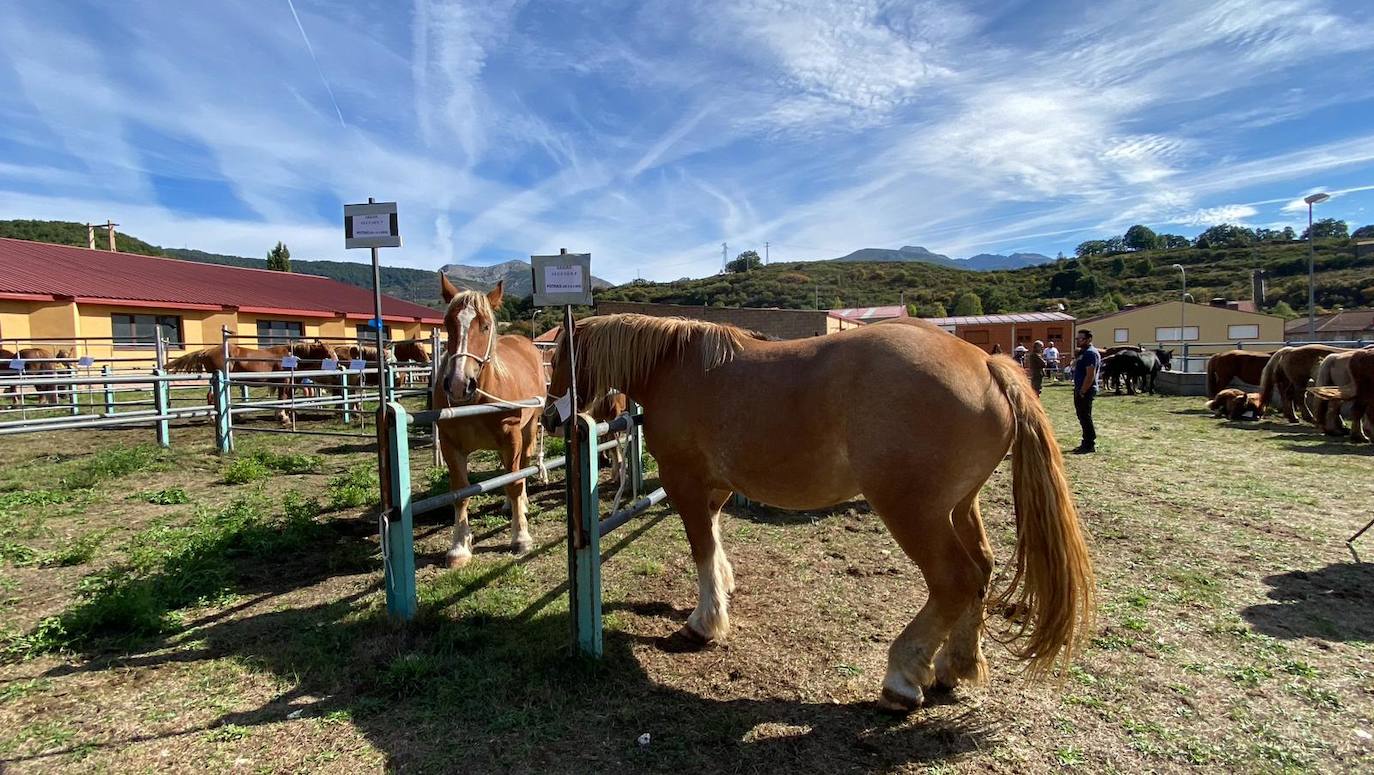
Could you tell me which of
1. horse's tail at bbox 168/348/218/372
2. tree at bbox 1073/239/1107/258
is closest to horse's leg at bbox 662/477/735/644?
horse's tail at bbox 168/348/218/372

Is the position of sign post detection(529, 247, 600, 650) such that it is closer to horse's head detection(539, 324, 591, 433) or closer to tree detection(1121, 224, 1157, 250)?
horse's head detection(539, 324, 591, 433)

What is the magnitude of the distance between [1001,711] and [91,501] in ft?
26.5

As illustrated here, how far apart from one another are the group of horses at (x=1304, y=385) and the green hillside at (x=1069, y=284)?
50003 millimetres

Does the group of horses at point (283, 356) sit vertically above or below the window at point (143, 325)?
below

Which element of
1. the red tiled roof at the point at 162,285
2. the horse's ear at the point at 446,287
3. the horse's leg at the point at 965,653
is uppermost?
the red tiled roof at the point at 162,285

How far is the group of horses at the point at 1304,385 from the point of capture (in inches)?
369

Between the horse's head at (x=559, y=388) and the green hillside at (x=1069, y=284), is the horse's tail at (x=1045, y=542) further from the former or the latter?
the green hillside at (x=1069, y=284)

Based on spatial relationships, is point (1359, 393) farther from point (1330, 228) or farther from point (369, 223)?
point (1330, 228)

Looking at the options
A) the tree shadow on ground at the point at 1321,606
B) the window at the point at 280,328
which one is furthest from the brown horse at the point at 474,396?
the window at the point at 280,328

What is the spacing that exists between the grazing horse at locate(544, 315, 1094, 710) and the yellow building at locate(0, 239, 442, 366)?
46.0 ft

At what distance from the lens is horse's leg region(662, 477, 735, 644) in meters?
3.44

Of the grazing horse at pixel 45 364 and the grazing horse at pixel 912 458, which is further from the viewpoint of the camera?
the grazing horse at pixel 45 364

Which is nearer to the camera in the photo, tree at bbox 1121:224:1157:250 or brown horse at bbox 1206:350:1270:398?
brown horse at bbox 1206:350:1270:398

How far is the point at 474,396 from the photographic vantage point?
4.54 meters
